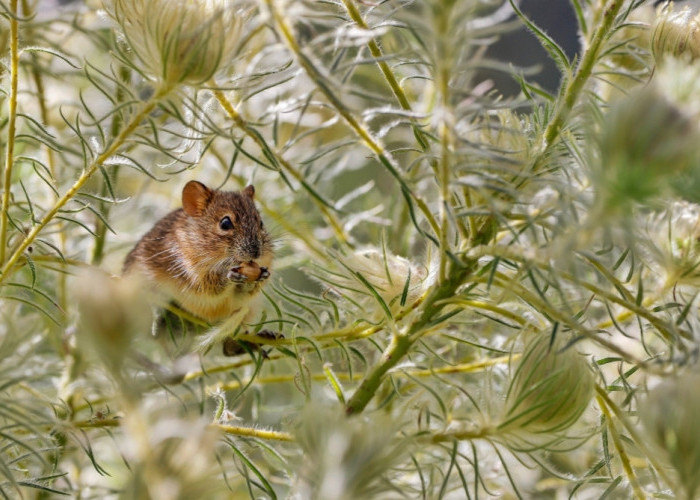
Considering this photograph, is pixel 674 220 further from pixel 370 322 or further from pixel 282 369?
pixel 282 369

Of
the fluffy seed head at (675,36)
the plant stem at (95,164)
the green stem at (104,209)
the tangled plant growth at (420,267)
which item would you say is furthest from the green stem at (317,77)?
the green stem at (104,209)

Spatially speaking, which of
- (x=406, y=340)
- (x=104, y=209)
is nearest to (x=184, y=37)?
(x=406, y=340)

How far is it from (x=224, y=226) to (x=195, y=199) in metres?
0.04

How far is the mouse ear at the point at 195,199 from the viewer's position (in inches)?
33.6

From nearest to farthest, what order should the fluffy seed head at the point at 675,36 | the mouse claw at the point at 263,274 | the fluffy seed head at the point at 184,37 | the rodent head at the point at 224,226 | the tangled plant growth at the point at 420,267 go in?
the tangled plant growth at the point at 420,267, the fluffy seed head at the point at 184,37, the fluffy seed head at the point at 675,36, the mouse claw at the point at 263,274, the rodent head at the point at 224,226

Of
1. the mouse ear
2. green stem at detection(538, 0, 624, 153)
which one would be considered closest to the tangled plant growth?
green stem at detection(538, 0, 624, 153)

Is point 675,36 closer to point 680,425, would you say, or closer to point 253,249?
point 680,425

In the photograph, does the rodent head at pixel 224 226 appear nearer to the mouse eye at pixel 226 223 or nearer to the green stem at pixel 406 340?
the mouse eye at pixel 226 223

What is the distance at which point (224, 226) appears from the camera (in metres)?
0.87

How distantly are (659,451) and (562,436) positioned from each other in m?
0.08

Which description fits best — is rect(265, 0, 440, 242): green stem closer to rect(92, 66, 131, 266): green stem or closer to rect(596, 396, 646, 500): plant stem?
rect(596, 396, 646, 500): plant stem

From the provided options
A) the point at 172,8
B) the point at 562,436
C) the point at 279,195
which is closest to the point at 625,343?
the point at 562,436

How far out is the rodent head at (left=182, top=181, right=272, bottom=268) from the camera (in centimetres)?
84

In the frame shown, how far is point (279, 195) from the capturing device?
94 centimetres
